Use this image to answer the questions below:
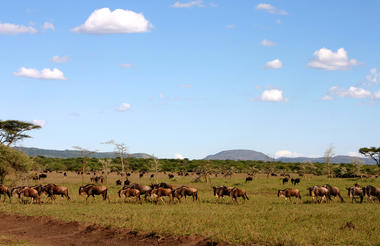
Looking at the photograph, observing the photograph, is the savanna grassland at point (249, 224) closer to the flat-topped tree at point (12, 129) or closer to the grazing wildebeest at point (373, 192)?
the grazing wildebeest at point (373, 192)

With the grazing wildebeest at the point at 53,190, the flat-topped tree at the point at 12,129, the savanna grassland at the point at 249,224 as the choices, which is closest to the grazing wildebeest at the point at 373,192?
A: the savanna grassland at the point at 249,224

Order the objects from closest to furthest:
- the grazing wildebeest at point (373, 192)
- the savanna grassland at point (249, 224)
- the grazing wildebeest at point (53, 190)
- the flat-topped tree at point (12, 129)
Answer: the savanna grassland at point (249, 224) < the grazing wildebeest at point (373, 192) < the grazing wildebeest at point (53, 190) < the flat-topped tree at point (12, 129)

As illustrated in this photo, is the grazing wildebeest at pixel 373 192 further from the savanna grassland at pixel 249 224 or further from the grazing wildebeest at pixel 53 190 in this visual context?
the grazing wildebeest at pixel 53 190

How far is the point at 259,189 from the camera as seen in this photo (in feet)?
129

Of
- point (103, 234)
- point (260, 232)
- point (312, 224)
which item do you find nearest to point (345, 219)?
point (312, 224)

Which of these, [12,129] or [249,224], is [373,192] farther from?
[12,129]

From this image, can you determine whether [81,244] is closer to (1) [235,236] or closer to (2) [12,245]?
(2) [12,245]

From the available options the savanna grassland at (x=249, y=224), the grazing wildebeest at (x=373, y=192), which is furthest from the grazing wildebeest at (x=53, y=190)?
the grazing wildebeest at (x=373, y=192)

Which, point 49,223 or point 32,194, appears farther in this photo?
point 32,194

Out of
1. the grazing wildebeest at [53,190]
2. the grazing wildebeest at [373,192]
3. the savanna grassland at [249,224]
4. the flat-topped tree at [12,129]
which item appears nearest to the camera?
the savanna grassland at [249,224]

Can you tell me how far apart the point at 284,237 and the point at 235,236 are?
1.76 metres

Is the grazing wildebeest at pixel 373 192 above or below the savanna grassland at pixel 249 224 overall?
above

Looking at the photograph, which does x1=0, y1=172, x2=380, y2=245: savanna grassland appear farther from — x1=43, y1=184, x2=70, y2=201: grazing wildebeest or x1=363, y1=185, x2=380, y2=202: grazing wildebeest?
x1=363, y1=185, x2=380, y2=202: grazing wildebeest

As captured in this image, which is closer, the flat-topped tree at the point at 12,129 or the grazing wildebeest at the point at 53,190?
the grazing wildebeest at the point at 53,190
